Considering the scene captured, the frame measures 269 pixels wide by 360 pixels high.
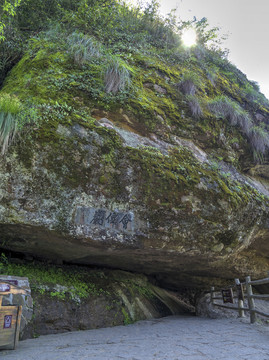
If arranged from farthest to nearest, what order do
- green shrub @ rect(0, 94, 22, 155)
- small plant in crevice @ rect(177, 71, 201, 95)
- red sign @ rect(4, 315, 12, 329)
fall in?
small plant in crevice @ rect(177, 71, 201, 95) → green shrub @ rect(0, 94, 22, 155) → red sign @ rect(4, 315, 12, 329)

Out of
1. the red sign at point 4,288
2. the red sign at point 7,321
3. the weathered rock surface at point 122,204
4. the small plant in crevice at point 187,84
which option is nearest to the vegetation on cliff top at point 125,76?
the small plant in crevice at point 187,84

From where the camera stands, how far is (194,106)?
23.5ft

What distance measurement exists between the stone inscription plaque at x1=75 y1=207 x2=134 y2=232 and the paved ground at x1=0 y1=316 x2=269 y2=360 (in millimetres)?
1761

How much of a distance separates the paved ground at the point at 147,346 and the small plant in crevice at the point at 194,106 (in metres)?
→ 5.32

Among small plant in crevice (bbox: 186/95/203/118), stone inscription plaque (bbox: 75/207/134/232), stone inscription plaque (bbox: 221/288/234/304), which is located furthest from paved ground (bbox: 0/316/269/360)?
small plant in crevice (bbox: 186/95/203/118)

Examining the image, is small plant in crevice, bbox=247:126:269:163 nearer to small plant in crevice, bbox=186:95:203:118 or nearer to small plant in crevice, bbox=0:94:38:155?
small plant in crevice, bbox=186:95:203:118

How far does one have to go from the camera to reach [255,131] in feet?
25.7

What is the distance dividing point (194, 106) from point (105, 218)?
14.7ft

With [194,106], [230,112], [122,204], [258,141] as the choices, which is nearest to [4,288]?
[122,204]

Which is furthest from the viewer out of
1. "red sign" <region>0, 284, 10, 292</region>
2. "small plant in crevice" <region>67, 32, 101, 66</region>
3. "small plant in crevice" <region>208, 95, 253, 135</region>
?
"small plant in crevice" <region>208, 95, 253, 135</region>

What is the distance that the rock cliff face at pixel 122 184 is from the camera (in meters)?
4.21

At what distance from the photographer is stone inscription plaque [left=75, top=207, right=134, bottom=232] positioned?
4352 millimetres

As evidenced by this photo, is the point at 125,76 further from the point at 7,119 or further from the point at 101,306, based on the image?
the point at 101,306

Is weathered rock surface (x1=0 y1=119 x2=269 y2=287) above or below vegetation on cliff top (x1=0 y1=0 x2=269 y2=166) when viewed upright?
below
